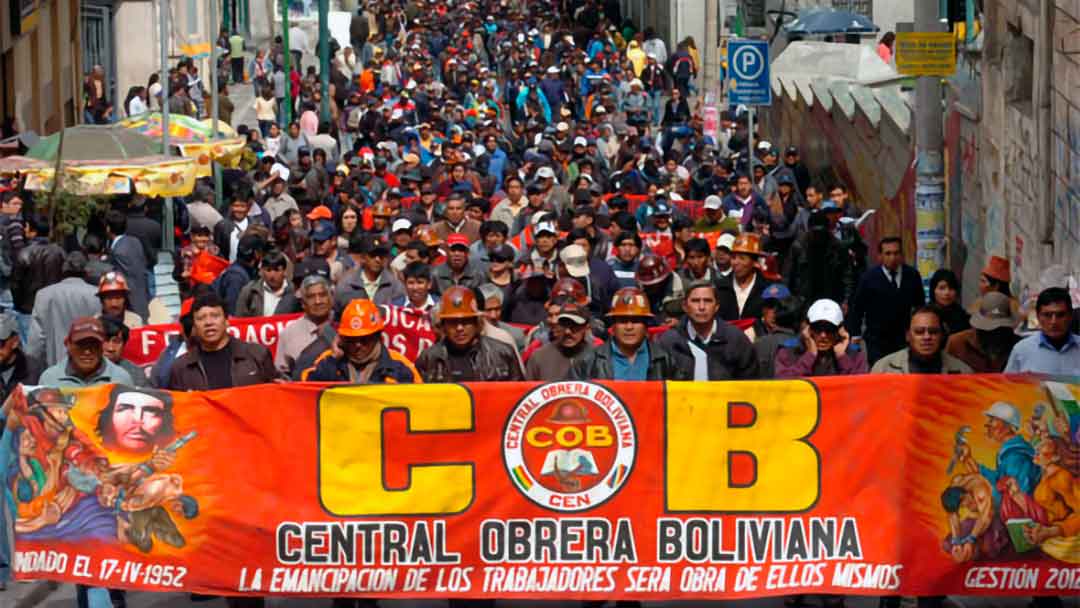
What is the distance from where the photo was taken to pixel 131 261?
739 inches

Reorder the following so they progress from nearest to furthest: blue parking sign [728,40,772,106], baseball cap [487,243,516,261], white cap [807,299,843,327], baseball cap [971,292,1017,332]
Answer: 1. white cap [807,299,843,327]
2. baseball cap [971,292,1017,332]
3. baseball cap [487,243,516,261]
4. blue parking sign [728,40,772,106]

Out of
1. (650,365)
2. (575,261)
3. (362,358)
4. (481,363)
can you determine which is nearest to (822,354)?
(650,365)

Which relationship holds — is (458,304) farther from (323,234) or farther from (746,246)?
(323,234)

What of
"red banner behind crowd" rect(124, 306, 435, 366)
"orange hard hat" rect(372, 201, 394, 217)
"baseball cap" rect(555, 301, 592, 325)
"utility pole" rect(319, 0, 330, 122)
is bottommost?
"red banner behind crowd" rect(124, 306, 435, 366)

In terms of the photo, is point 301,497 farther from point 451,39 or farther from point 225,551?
point 451,39

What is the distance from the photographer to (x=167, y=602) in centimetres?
1187

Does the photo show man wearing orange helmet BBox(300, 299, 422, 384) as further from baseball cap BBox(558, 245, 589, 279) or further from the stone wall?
the stone wall

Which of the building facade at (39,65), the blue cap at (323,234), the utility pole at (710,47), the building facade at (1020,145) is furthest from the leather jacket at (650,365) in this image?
the utility pole at (710,47)

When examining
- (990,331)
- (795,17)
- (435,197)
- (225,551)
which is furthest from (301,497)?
(795,17)

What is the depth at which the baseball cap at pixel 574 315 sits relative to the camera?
11961 mm

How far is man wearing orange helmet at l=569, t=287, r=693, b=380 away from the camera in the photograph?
11.8 meters

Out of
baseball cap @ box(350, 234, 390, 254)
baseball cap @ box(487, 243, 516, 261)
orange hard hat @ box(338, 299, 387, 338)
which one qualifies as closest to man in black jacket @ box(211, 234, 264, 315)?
baseball cap @ box(350, 234, 390, 254)

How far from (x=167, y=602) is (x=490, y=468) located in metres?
2.05

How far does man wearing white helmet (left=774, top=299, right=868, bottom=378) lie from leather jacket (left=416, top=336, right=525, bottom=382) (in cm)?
140
